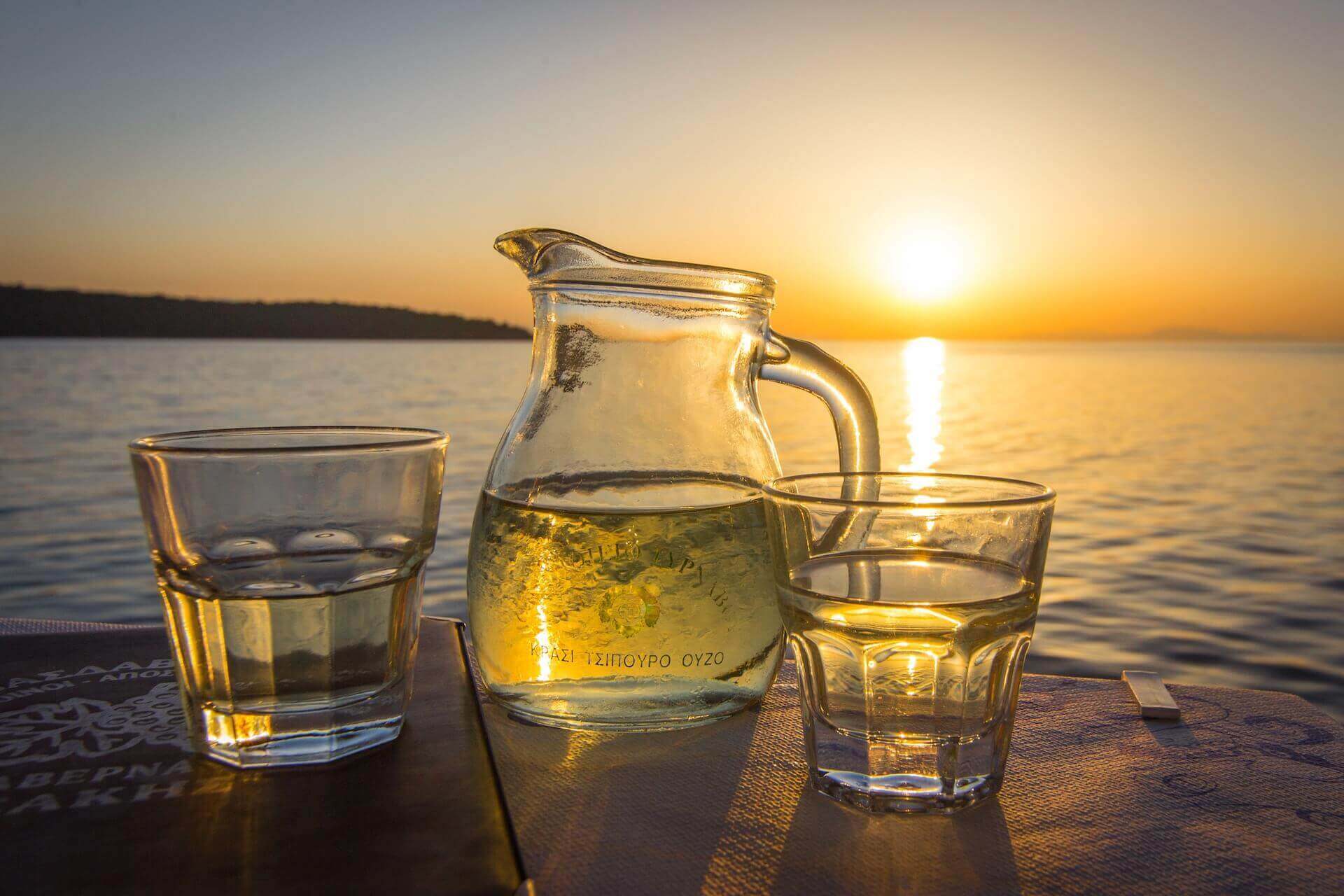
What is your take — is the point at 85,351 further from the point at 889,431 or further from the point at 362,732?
the point at 362,732

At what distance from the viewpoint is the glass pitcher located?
867 mm

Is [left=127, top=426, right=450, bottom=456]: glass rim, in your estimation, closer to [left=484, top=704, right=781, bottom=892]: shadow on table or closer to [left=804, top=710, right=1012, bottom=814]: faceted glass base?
[left=484, top=704, right=781, bottom=892]: shadow on table

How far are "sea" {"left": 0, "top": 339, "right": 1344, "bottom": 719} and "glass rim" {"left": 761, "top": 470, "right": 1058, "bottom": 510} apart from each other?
1.35 feet

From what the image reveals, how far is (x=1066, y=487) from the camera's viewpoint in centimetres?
823

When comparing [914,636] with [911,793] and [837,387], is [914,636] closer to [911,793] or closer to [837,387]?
[911,793]

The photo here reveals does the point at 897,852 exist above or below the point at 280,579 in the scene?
below

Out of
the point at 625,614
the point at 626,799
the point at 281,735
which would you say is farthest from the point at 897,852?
Answer: the point at 281,735

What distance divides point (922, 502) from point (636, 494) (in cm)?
31

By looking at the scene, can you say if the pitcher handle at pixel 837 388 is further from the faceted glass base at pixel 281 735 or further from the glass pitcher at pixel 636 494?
the faceted glass base at pixel 281 735

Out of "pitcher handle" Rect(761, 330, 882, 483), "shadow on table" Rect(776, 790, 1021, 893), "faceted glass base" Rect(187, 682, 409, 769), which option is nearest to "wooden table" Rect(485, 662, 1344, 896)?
"shadow on table" Rect(776, 790, 1021, 893)

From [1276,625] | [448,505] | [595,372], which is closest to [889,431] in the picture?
[448,505]

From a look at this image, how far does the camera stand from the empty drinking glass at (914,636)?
0.70m

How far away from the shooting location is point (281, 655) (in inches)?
28.5

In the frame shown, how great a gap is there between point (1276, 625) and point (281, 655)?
5.07 m
